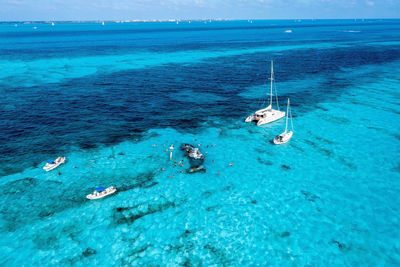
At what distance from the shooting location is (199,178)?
38.7 m

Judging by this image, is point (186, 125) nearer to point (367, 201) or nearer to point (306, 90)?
point (367, 201)

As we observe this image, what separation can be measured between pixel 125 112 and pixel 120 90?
63.9 feet

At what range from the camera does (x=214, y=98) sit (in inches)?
2857

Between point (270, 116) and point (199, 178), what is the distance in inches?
1031

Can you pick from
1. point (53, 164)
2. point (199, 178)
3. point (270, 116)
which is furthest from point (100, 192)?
point (270, 116)

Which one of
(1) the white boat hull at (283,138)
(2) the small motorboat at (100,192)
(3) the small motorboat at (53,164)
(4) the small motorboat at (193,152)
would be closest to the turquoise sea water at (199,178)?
(2) the small motorboat at (100,192)

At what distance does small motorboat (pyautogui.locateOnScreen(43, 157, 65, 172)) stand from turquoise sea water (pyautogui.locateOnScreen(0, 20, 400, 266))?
0.87 m

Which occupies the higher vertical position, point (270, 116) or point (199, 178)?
point (270, 116)

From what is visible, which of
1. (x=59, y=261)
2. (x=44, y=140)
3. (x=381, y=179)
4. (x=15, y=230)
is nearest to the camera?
(x=59, y=261)

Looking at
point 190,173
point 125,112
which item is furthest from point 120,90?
point 190,173

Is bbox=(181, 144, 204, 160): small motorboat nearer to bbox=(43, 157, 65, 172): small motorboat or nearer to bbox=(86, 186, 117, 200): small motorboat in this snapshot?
bbox=(86, 186, 117, 200): small motorboat

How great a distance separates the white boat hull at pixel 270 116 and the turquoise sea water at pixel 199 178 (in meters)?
1.48

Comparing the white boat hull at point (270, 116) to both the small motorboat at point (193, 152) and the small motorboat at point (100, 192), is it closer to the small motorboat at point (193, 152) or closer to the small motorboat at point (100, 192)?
the small motorboat at point (193, 152)

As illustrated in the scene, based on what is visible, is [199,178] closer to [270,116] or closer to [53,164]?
[53,164]
